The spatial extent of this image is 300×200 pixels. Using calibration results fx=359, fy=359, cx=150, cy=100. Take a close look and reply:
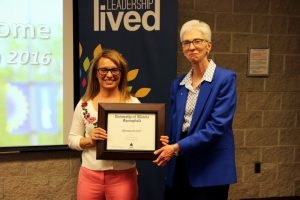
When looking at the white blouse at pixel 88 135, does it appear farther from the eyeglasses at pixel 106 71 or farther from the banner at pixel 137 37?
the banner at pixel 137 37

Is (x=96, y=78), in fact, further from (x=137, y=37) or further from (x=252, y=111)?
(x=252, y=111)

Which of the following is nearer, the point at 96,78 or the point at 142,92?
the point at 96,78

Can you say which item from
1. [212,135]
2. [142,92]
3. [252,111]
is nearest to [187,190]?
[212,135]

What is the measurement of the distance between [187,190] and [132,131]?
1.40 ft

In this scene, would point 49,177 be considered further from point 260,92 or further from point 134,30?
point 260,92

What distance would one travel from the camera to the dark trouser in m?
1.79

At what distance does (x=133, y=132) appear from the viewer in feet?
5.82

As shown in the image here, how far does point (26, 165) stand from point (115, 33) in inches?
48.9

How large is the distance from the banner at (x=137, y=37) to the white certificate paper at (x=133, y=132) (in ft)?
2.73

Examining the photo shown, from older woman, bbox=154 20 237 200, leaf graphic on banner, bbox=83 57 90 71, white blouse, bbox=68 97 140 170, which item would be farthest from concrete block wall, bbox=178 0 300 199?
white blouse, bbox=68 97 140 170

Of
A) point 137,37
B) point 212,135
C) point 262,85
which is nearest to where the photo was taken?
point 212,135

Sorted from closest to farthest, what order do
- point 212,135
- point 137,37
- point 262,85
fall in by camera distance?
point 212,135 → point 137,37 → point 262,85

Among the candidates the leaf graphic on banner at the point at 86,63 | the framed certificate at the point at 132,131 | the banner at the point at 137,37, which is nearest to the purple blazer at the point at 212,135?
the framed certificate at the point at 132,131

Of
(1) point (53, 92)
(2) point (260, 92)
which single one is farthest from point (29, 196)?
(2) point (260, 92)
